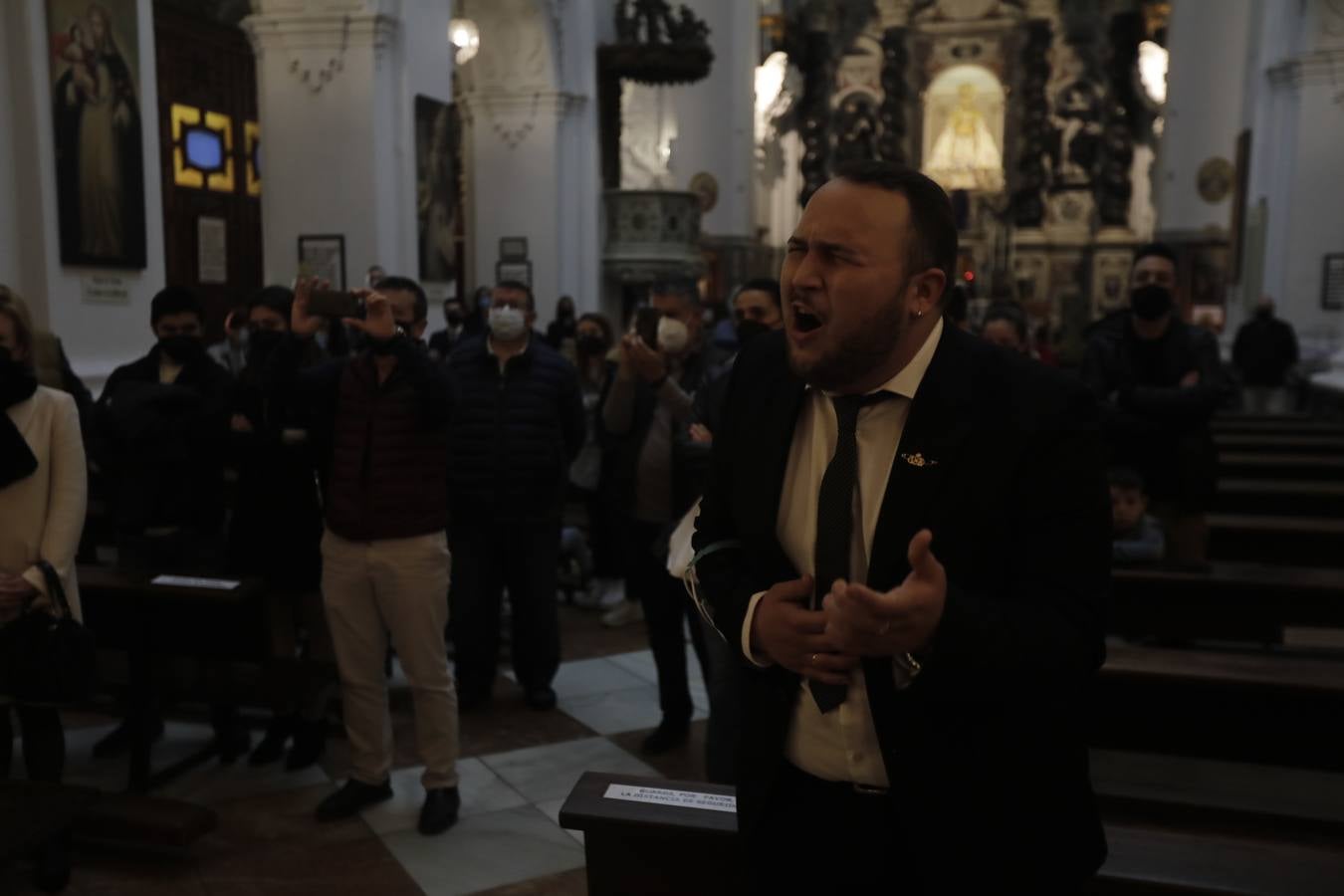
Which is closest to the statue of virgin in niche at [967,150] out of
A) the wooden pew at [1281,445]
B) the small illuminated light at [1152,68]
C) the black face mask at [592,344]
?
the small illuminated light at [1152,68]

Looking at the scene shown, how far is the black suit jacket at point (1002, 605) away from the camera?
1515mm

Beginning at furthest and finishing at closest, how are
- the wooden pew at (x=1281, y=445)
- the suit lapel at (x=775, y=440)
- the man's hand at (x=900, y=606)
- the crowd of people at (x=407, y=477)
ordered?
the wooden pew at (x=1281, y=445) < the crowd of people at (x=407, y=477) < the suit lapel at (x=775, y=440) < the man's hand at (x=900, y=606)

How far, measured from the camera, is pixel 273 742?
174 inches

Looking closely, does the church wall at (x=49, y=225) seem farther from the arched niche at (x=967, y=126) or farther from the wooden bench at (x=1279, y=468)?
the arched niche at (x=967, y=126)

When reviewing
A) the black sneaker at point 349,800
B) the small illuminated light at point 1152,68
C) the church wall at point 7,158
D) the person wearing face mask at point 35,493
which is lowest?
the black sneaker at point 349,800

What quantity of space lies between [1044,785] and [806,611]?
0.42 metres

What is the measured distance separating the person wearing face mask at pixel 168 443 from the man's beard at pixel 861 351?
10.5 feet

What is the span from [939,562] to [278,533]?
339cm

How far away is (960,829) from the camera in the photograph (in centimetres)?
151

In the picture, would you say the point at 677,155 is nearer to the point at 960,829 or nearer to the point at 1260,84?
the point at 1260,84

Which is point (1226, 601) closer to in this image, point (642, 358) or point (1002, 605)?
point (642, 358)

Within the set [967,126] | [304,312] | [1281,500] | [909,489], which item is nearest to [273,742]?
[304,312]

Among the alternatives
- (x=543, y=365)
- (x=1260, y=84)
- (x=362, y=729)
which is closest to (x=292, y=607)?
(x=362, y=729)

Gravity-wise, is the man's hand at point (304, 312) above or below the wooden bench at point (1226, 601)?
above
